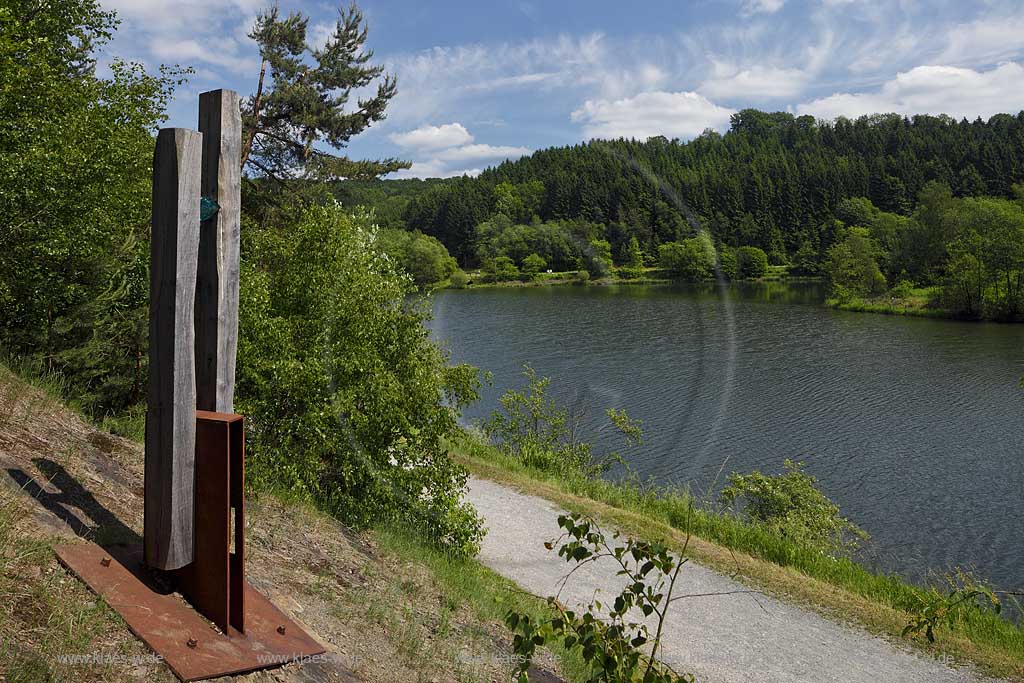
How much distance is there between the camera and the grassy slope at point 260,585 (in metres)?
3.36

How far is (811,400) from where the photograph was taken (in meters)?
28.8

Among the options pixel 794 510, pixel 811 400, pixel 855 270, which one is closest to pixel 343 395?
pixel 794 510

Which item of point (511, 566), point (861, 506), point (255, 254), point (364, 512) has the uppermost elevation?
point (255, 254)

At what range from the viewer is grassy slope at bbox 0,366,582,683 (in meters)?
3.36

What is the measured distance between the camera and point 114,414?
10.4m

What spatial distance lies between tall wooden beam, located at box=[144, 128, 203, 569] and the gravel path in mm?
5073

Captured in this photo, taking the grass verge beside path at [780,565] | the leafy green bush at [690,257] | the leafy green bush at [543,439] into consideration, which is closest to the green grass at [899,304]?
the leafy green bush at [543,439]

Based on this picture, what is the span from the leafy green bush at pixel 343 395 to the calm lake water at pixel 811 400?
11.1ft

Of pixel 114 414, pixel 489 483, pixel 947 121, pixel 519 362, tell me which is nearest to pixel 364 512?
pixel 114 414

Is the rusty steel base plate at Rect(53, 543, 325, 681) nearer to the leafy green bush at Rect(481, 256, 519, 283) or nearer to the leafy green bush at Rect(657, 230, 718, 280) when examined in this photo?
the leafy green bush at Rect(657, 230, 718, 280)

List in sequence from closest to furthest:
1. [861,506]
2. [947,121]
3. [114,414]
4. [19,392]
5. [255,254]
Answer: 1. [19,392]
2. [114,414]
3. [255,254]
4. [861,506]
5. [947,121]

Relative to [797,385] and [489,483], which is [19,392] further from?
[797,385]

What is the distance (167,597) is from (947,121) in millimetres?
137568

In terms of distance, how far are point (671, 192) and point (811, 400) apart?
2188cm
